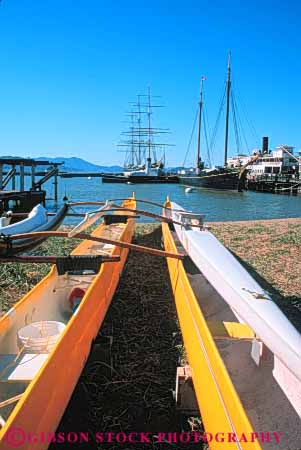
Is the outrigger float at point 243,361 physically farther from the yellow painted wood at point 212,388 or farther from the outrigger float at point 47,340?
the outrigger float at point 47,340

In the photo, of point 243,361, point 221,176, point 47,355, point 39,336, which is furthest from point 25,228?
point 221,176

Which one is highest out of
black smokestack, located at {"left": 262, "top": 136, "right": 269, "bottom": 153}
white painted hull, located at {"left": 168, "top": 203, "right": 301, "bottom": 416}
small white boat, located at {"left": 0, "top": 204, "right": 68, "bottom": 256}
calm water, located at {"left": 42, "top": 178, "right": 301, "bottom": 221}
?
black smokestack, located at {"left": 262, "top": 136, "right": 269, "bottom": 153}

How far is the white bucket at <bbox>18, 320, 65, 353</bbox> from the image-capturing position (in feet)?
10.8

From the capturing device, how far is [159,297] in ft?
19.4

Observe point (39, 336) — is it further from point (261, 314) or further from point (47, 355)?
point (261, 314)

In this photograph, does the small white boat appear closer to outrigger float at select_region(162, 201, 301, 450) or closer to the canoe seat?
the canoe seat

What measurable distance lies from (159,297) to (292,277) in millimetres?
2628

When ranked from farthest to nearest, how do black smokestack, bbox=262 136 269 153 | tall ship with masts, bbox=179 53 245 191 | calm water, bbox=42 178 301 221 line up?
black smokestack, bbox=262 136 269 153
tall ship with masts, bbox=179 53 245 191
calm water, bbox=42 178 301 221

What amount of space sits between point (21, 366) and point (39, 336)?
47cm

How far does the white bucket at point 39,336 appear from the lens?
3.29 meters

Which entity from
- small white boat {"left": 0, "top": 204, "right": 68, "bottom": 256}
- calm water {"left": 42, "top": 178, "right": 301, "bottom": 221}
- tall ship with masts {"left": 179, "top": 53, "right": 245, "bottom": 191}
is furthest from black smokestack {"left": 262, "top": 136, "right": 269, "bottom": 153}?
small white boat {"left": 0, "top": 204, "right": 68, "bottom": 256}

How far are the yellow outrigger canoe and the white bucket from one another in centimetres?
4

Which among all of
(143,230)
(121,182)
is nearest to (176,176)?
(121,182)

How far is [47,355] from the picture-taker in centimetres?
314
